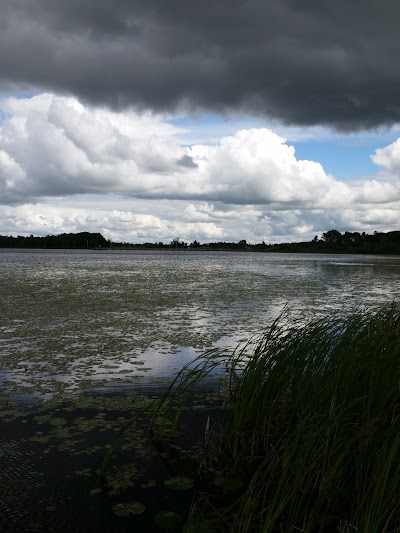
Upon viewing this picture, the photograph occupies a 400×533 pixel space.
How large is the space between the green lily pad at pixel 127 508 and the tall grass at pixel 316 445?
1.74 feet

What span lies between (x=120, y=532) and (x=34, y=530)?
717mm

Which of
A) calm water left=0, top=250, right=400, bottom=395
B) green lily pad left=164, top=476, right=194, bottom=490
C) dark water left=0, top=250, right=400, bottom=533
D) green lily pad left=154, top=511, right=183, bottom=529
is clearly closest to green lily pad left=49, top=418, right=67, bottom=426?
dark water left=0, top=250, right=400, bottom=533

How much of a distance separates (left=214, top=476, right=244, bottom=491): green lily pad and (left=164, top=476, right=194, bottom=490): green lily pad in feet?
0.87

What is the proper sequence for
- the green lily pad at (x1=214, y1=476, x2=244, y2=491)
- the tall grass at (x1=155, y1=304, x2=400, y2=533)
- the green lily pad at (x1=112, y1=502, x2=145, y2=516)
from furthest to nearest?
the green lily pad at (x1=214, y1=476, x2=244, y2=491), the green lily pad at (x1=112, y1=502, x2=145, y2=516), the tall grass at (x1=155, y1=304, x2=400, y2=533)

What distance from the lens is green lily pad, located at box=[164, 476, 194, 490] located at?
15.8 ft

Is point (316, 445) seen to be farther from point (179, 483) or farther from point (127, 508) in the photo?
point (127, 508)

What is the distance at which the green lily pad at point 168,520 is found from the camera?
4.22m

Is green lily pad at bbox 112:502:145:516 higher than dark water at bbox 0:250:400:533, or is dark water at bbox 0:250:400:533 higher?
dark water at bbox 0:250:400:533

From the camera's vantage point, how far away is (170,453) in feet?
18.1

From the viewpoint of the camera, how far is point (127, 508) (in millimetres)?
4422

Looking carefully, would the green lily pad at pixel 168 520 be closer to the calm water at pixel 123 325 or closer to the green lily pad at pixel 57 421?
the green lily pad at pixel 57 421

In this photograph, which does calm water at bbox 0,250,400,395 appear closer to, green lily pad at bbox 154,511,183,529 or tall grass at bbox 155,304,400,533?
tall grass at bbox 155,304,400,533

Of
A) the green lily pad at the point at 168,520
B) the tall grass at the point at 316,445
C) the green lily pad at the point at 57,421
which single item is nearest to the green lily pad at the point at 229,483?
the tall grass at the point at 316,445

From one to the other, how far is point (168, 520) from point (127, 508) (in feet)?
1.33
